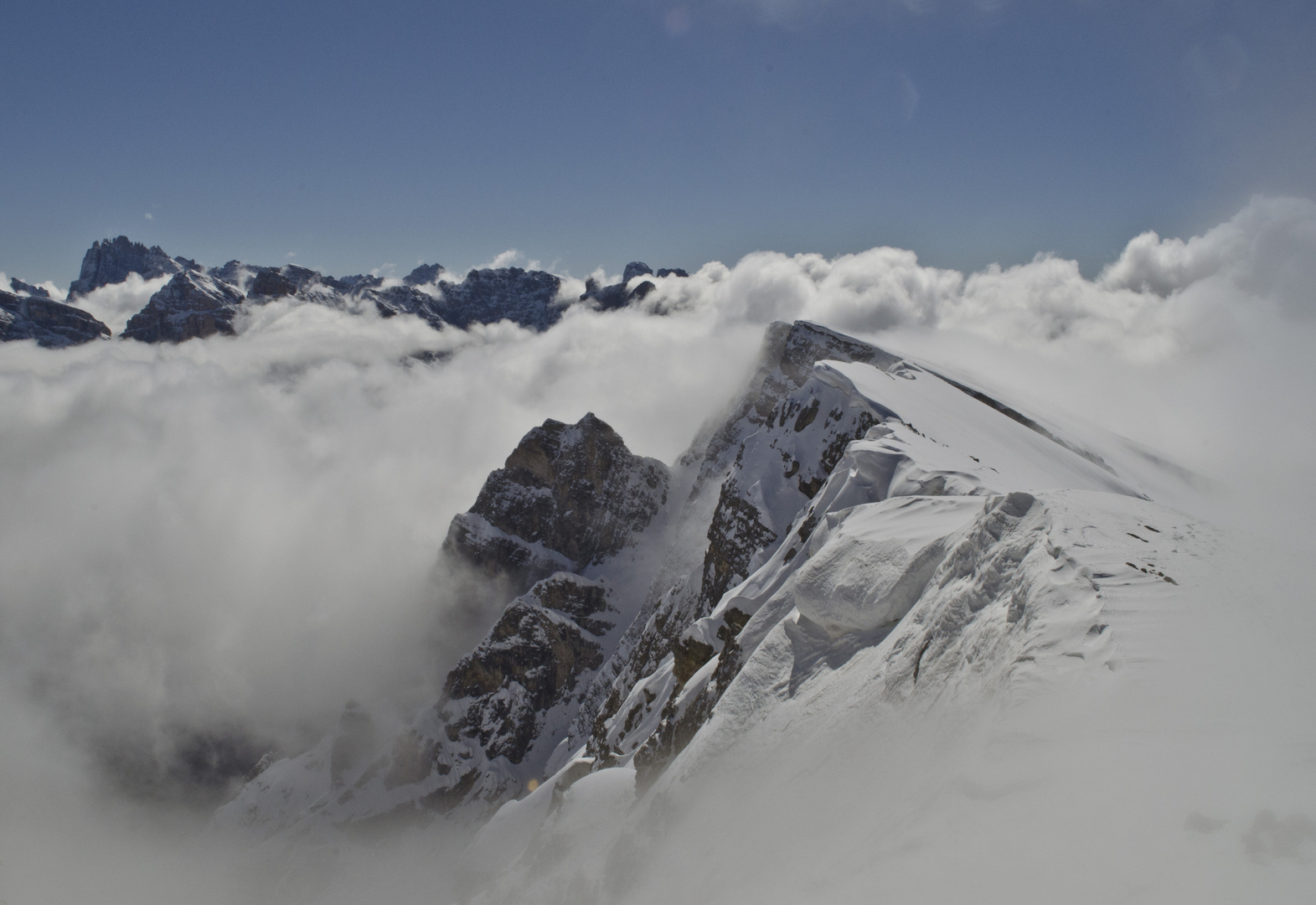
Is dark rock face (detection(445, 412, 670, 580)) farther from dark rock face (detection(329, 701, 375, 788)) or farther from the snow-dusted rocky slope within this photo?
dark rock face (detection(329, 701, 375, 788))

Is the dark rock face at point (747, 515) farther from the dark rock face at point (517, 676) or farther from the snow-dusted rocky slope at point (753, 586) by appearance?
the dark rock face at point (517, 676)

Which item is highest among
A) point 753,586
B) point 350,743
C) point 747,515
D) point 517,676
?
point 753,586

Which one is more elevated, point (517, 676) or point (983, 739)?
point (983, 739)

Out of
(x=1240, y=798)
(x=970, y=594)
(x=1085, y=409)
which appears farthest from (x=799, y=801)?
(x=1085, y=409)

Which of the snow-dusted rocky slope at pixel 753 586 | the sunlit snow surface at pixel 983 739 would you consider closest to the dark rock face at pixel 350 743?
the snow-dusted rocky slope at pixel 753 586

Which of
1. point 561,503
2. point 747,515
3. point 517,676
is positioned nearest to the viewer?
point 747,515

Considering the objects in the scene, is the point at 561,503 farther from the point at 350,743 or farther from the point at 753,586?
the point at 753,586

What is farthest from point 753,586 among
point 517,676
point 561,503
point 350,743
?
point 561,503
